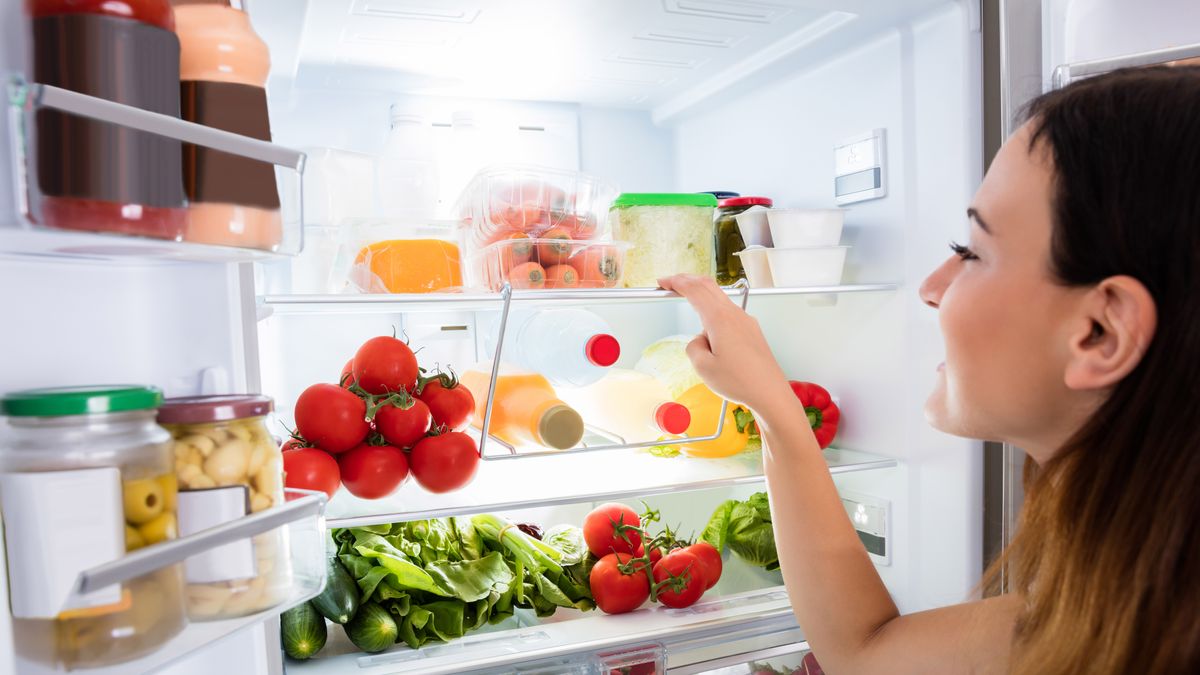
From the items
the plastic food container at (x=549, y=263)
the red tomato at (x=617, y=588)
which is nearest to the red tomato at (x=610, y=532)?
the red tomato at (x=617, y=588)

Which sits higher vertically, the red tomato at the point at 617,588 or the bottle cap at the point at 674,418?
the bottle cap at the point at 674,418

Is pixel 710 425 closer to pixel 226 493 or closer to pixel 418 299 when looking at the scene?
pixel 418 299

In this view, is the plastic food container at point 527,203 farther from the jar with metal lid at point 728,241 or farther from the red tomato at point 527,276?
the jar with metal lid at point 728,241

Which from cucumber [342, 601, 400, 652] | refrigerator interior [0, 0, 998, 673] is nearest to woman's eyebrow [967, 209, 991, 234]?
refrigerator interior [0, 0, 998, 673]

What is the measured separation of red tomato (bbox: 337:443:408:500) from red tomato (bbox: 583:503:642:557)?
0.43 metres

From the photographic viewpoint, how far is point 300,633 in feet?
3.94

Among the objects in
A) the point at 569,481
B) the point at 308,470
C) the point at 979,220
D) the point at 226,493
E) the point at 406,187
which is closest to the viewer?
the point at 226,493

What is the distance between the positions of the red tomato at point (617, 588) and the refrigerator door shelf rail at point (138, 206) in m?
0.92

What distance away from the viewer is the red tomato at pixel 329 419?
3.71 feet

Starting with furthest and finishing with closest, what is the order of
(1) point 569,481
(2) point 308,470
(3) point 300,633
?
(1) point 569,481 < (3) point 300,633 < (2) point 308,470

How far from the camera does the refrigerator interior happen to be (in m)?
1.29

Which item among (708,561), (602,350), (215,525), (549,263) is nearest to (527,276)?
(549,263)

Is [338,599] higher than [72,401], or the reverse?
[72,401]

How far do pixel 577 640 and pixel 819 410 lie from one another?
2.00ft
